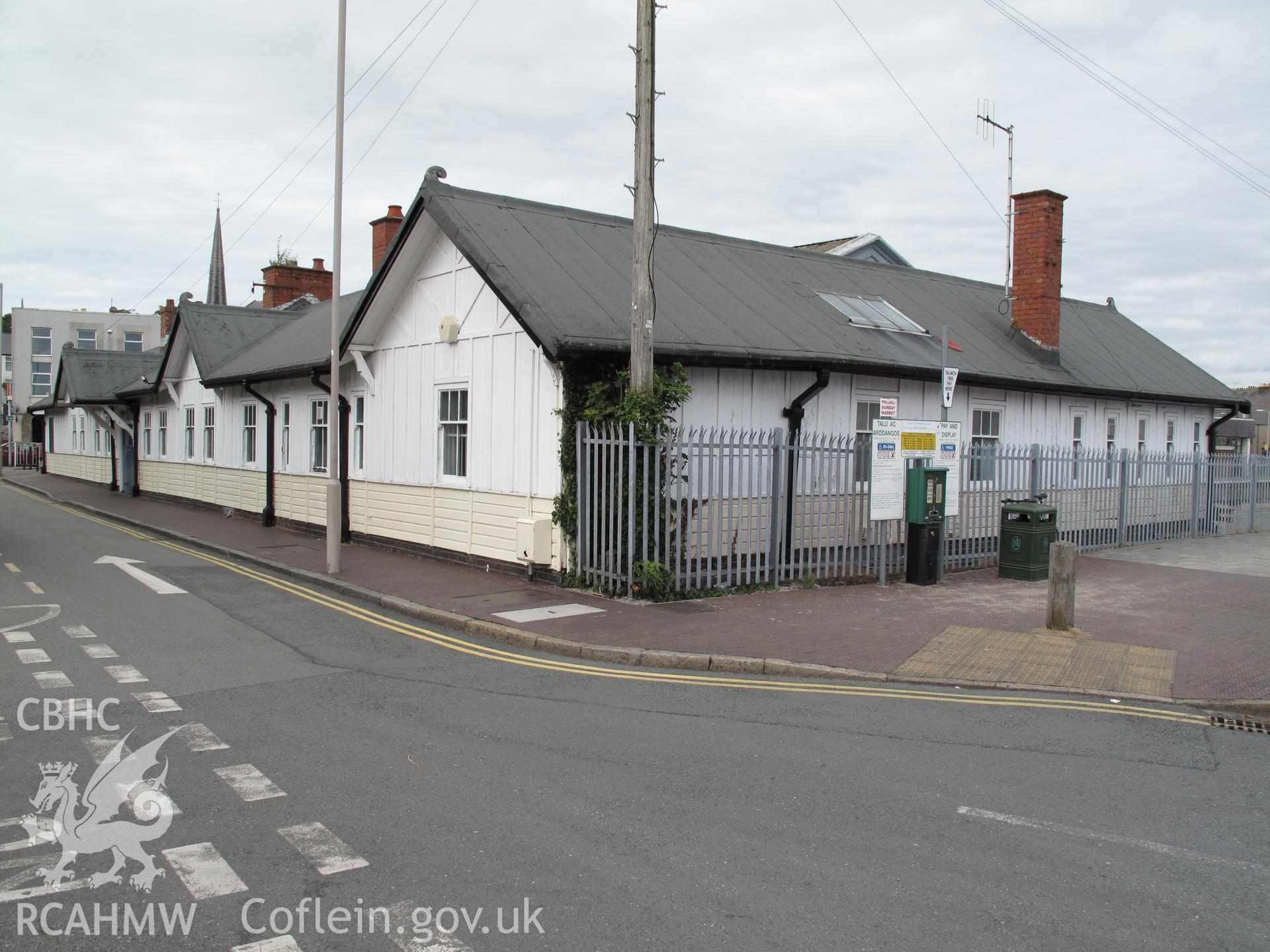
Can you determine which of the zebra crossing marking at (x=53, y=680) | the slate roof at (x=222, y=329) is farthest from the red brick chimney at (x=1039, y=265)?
the slate roof at (x=222, y=329)

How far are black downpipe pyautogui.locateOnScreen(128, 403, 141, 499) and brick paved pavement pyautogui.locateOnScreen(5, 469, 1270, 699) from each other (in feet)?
66.5

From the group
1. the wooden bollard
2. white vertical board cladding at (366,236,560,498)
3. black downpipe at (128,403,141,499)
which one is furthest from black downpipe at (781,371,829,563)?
black downpipe at (128,403,141,499)

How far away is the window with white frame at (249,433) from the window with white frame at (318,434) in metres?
4.15

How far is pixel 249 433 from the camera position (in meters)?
23.9

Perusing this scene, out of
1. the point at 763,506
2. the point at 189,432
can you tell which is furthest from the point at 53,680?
the point at 189,432

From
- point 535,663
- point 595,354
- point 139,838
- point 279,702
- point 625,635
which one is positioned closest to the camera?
point 139,838

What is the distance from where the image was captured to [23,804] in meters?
4.99

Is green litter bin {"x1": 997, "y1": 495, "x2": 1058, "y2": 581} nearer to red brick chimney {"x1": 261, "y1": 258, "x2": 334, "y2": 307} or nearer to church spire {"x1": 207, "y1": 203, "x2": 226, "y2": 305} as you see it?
red brick chimney {"x1": 261, "y1": 258, "x2": 334, "y2": 307}

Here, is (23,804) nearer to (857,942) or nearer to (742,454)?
(857,942)

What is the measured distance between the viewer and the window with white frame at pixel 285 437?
2141 centimetres

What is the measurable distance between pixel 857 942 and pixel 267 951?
231 centimetres

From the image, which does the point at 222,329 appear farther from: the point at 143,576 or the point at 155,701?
the point at 155,701

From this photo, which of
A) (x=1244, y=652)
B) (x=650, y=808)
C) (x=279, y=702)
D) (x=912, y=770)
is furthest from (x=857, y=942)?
(x=1244, y=652)

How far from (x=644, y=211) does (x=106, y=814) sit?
28.1ft
